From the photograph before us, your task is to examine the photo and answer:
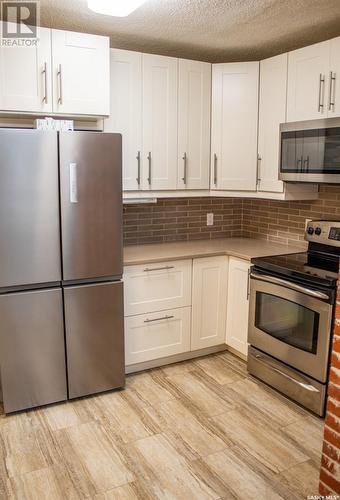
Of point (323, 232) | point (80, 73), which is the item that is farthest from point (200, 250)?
point (80, 73)

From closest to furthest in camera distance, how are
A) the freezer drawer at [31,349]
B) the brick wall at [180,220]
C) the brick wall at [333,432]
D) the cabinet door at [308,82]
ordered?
the brick wall at [333,432] < the freezer drawer at [31,349] < the cabinet door at [308,82] < the brick wall at [180,220]

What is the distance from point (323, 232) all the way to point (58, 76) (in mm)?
2039

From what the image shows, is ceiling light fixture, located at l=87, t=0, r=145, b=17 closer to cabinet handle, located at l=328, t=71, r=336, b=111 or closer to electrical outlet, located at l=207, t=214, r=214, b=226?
cabinet handle, located at l=328, t=71, r=336, b=111

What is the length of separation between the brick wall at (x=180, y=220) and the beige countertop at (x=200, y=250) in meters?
0.10

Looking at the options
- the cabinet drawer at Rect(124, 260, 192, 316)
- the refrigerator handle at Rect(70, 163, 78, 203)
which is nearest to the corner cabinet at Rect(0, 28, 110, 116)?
the refrigerator handle at Rect(70, 163, 78, 203)

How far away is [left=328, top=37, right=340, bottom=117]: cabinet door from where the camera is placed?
2631 millimetres

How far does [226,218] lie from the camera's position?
13.0 ft

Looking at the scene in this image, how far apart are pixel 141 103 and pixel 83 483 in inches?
95.6

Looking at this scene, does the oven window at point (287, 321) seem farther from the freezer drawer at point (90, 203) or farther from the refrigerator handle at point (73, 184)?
the refrigerator handle at point (73, 184)

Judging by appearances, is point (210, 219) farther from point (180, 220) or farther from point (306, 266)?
point (306, 266)

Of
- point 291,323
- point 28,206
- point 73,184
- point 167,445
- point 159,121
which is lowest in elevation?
point 167,445

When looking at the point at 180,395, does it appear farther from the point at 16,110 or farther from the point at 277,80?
the point at 277,80

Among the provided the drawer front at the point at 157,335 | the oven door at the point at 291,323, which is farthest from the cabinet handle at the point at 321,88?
the drawer front at the point at 157,335

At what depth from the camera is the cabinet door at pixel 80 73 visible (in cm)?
266
